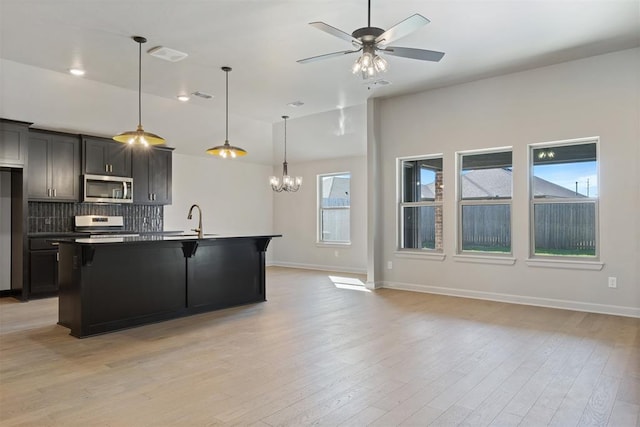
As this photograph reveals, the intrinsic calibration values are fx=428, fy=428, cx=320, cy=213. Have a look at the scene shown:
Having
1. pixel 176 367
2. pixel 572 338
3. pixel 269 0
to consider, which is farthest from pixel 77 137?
pixel 572 338

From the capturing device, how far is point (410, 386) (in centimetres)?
296

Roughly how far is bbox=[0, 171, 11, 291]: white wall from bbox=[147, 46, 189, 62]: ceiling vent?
3151 millimetres

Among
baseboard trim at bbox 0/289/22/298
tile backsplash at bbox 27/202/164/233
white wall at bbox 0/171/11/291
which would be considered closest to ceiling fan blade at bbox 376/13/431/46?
tile backsplash at bbox 27/202/164/233

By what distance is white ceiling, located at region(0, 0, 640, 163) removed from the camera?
391 cm

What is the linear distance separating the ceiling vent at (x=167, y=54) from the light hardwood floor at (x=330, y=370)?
306cm

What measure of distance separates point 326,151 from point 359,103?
2094 mm

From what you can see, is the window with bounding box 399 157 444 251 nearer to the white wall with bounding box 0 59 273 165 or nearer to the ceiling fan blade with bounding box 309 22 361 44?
the white wall with bounding box 0 59 273 165

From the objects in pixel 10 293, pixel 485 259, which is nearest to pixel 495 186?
pixel 485 259

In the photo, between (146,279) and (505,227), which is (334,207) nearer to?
(505,227)

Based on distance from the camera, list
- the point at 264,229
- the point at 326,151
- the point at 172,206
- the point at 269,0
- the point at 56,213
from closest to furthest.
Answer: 1. the point at 269,0
2. the point at 56,213
3. the point at 172,206
4. the point at 326,151
5. the point at 264,229

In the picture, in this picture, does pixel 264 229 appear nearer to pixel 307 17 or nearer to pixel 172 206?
pixel 172 206

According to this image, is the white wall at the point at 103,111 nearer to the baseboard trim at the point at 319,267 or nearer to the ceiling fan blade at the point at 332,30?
the baseboard trim at the point at 319,267

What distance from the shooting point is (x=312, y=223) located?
9961 millimetres

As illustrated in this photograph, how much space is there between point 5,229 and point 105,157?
5.73 ft
